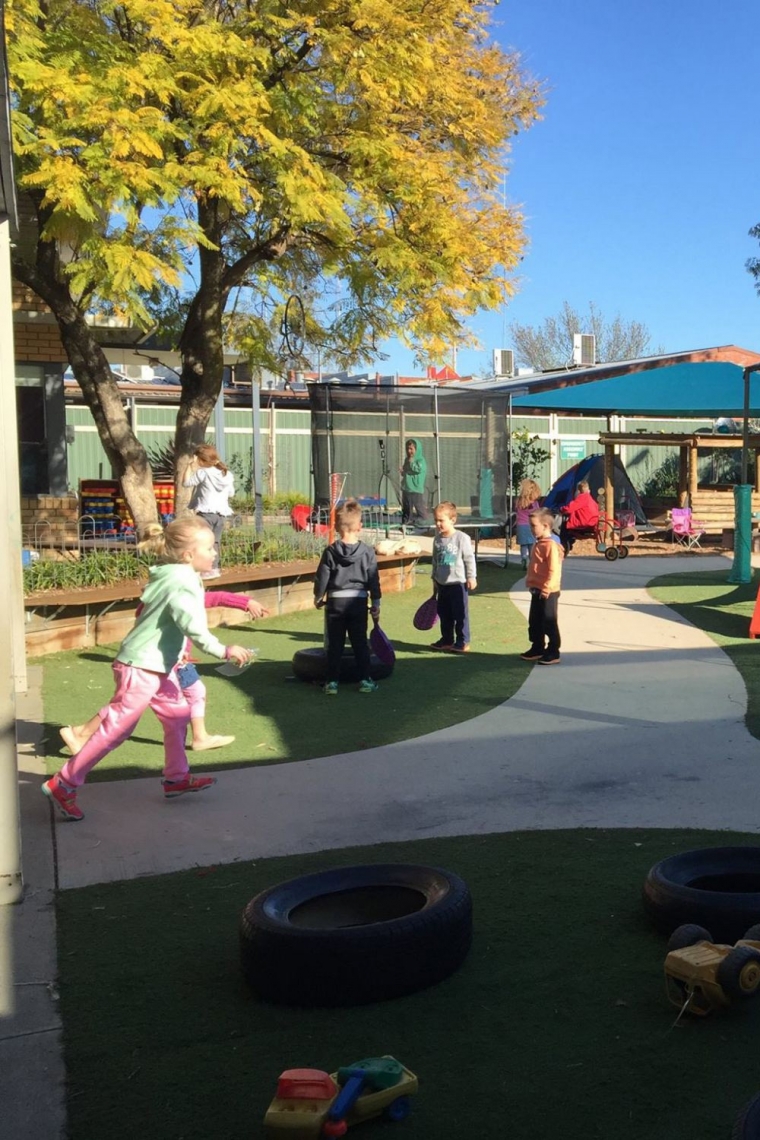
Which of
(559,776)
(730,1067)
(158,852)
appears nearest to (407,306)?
(559,776)

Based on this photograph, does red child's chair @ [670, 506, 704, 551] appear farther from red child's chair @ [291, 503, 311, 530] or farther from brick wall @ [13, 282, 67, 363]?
brick wall @ [13, 282, 67, 363]

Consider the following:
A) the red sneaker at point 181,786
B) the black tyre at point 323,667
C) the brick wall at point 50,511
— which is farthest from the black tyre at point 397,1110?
the brick wall at point 50,511

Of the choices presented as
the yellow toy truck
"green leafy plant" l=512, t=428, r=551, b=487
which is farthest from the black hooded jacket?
"green leafy plant" l=512, t=428, r=551, b=487

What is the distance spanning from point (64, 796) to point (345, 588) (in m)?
3.58

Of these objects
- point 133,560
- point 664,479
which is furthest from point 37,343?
point 664,479

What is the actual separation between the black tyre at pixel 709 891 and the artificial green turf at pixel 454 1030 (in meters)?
0.15

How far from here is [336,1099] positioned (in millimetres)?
2770

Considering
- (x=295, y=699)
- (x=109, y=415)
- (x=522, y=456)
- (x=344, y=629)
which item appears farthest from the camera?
(x=522, y=456)

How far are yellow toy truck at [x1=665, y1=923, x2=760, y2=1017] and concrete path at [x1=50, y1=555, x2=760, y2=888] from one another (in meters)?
2.04

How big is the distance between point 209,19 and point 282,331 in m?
5.05

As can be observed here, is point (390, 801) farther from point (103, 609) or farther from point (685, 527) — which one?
point (685, 527)

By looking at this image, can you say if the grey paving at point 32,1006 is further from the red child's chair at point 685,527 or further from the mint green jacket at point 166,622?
the red child's chair at point 685,527

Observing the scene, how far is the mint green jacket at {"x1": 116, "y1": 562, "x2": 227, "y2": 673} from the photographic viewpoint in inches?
225

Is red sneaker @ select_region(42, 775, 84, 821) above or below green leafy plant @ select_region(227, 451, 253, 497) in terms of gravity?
below
